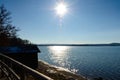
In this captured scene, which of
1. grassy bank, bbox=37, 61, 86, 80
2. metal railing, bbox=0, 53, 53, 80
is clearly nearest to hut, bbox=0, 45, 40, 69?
grassy bank, bbox=37, 61, 86, 80

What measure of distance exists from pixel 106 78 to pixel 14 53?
76.1ft

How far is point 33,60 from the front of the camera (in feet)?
91.0

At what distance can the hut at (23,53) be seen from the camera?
2583 centimetres

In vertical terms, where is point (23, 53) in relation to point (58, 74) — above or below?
above

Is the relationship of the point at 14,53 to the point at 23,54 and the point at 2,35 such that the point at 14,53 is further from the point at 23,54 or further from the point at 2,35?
the point at 2,35

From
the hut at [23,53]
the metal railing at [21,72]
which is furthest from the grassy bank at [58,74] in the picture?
the metal railing at [21,72]

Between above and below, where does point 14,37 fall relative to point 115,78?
above

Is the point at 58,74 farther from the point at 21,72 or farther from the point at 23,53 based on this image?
the point at 21,72

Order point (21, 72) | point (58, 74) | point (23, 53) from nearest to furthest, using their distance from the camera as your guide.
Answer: point (21, 72) < point (23, 53) < point (58, 74)

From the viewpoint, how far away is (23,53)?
87.6ft

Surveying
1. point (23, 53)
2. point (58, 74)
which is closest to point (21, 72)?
point (23, 53)

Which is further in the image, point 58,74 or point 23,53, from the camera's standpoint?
point 58,74

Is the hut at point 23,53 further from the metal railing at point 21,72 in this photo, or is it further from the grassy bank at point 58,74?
the metal railing at point 21,72

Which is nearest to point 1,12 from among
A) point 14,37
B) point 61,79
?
point 14,37
